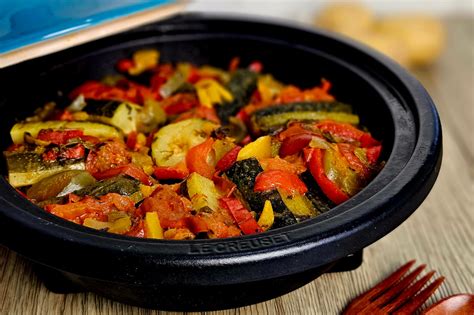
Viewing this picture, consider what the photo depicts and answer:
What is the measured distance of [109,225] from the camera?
2416mm

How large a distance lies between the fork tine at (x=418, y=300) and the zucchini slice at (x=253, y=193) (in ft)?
2.01

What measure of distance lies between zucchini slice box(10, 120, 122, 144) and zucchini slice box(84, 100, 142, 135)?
0.23 feet

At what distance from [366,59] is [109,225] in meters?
1.65

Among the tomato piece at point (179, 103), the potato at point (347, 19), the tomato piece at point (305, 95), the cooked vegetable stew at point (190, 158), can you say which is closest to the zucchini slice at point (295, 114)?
the cooked vegetable stew at point (190, 158)

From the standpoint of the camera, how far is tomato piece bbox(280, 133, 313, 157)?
2803 millimetres

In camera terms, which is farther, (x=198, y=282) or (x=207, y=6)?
(x=207, y=6)

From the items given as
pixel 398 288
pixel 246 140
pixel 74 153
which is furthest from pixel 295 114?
pixel 74 153

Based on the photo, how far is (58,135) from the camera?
293 cm

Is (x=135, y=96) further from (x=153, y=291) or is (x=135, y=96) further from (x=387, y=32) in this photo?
(x=387, y=32)

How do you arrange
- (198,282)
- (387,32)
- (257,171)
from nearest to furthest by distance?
1. (198,282)
2. (257,171)
3. (387,32)

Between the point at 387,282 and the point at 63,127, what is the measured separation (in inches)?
62.8

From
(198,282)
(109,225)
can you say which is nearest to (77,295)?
(109,225)

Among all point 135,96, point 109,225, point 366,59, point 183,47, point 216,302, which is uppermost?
point 183,47

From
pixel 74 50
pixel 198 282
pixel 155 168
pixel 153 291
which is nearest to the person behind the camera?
pixel 198 282
